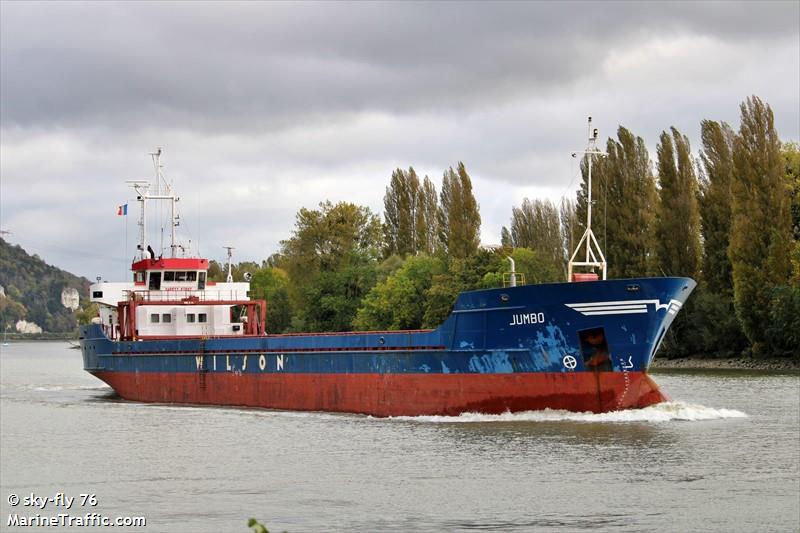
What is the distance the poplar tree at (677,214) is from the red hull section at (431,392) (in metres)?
31.1

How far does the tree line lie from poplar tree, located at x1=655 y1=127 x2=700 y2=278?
2.2 inches

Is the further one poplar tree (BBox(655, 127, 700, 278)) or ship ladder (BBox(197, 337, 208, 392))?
poplar tree (BBox(655, 127, 700, 278))

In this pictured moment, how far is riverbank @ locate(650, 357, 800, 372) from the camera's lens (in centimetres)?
5372

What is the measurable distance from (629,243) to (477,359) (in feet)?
117

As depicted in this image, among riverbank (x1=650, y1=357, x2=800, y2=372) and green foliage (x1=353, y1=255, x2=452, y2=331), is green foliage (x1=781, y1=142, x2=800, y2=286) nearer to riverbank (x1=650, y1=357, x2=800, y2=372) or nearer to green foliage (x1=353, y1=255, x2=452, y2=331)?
riverbank (x1=650, y1=357, x2=800, y2=372)

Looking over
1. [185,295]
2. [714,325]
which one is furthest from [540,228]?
[185,295]

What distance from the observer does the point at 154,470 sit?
2314 cm

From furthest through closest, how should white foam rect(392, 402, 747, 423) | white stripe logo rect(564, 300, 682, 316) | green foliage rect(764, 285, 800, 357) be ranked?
green foliage rect(764, 285, 800, 357), white foam rect(392, 402, 747, 423), white stripe logo rect(564, 300, 682, 316)

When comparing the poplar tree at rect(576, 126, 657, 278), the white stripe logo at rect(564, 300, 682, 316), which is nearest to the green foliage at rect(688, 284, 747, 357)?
the poplar tree at rect(576, 126, 657, 278)

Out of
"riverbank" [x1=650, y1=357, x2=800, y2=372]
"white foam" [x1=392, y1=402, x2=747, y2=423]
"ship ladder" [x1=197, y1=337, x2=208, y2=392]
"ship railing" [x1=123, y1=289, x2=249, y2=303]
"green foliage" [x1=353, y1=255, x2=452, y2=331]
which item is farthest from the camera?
"green foliage" [x1=353, y1=255, x2=452, y2=331]

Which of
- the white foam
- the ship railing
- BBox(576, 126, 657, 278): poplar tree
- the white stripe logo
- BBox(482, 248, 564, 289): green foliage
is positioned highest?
BBox(576, 126, 657, 278): poplar tree

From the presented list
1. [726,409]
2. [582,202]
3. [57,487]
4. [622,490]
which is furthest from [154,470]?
[582,202]

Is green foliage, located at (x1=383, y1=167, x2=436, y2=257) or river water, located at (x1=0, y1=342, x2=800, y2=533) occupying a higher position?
green foliage, located at (x1=383, y1=167, x2=436, y2=257)

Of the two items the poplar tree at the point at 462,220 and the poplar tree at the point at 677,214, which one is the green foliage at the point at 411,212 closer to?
the poplar tree at the point at 462,220
